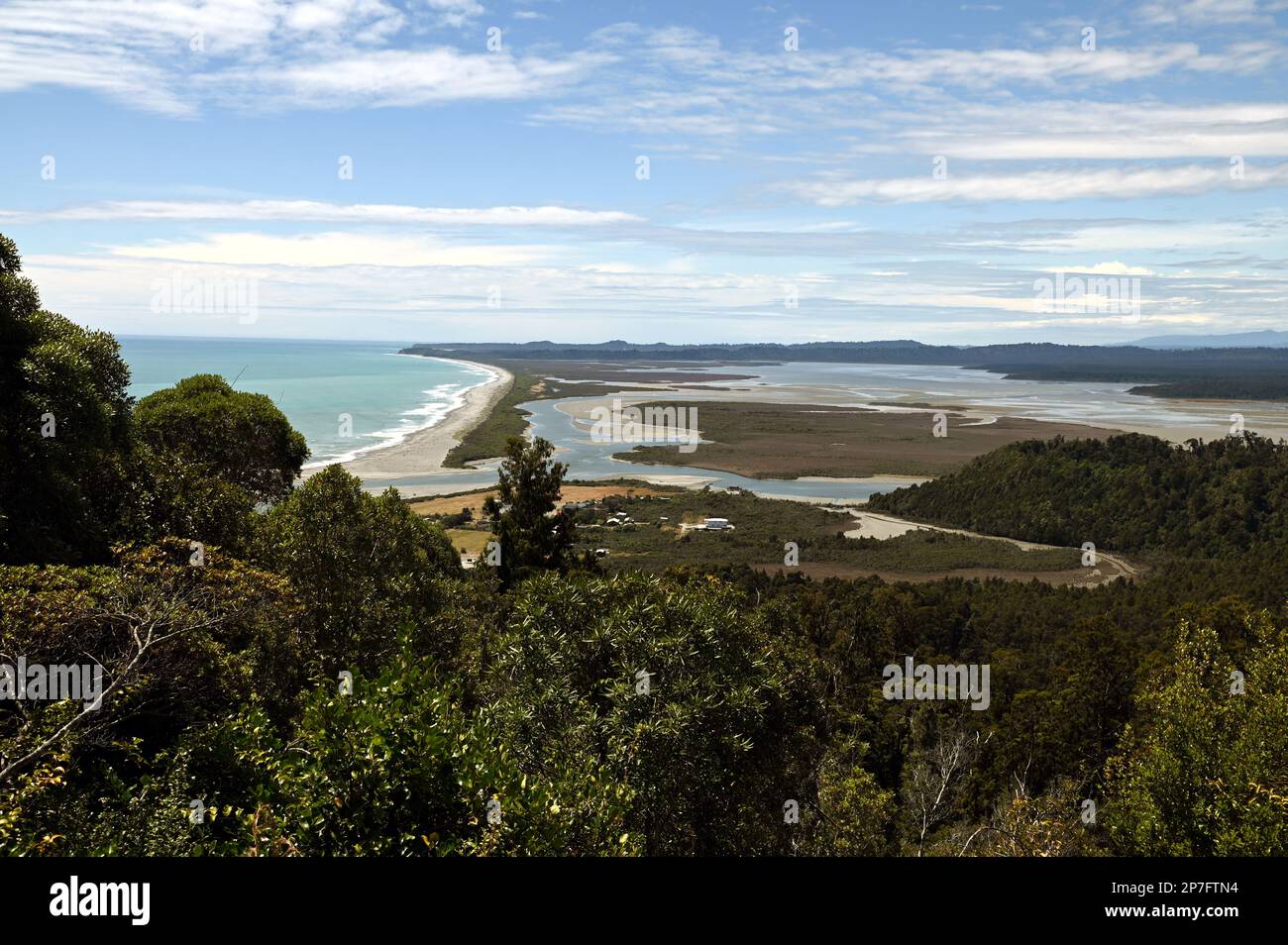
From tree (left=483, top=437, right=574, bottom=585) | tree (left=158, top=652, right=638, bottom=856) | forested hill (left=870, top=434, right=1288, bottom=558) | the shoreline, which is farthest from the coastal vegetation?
the shoreline

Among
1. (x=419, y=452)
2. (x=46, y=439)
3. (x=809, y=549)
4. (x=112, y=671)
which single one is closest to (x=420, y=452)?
(x=419, y=452)

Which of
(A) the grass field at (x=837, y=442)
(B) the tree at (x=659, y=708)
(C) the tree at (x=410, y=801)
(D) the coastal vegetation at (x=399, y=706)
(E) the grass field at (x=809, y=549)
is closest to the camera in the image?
(C) the tree at (x=410, y=801)

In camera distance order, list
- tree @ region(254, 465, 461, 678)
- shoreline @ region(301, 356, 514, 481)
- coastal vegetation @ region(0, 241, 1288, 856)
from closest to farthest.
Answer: coastal vegetation @ region(0, 241, 1288, 856), tree @ region(254, 465, 461, 678), shoreline @ region(301, 356, 514, 481)

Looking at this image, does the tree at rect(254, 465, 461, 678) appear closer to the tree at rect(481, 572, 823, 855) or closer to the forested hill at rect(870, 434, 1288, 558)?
the tree at rect(481, 572, 823, 855)

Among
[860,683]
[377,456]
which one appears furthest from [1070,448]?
[377,456]

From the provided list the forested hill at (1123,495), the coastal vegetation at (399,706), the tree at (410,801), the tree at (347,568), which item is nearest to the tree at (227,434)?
the coastal vegetation at (399,706)

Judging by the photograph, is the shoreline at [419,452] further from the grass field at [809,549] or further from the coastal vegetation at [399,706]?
the coastal vegetation at [399,706]

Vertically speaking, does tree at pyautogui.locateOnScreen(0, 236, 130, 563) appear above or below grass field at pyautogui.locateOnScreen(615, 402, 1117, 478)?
above
